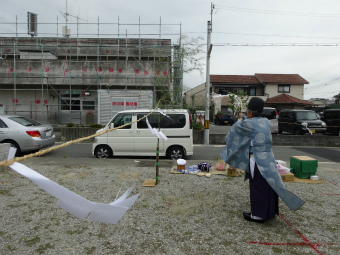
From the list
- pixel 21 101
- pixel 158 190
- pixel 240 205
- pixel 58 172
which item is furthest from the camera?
pixel 21 101

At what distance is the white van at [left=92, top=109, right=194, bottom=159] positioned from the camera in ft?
24.6

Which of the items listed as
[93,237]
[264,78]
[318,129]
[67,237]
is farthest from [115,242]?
[264,78]

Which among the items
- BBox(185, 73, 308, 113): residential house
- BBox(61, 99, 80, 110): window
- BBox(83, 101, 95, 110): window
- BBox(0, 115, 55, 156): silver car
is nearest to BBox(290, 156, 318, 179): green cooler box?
BBox(0, 115, 55, 156): silver car

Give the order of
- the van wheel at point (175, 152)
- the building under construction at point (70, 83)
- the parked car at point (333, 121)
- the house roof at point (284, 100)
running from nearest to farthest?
the van wheel at point (175, 152) < the parked car at point (333, 121) < the building under construction at point (70, 83) < the house roof at point (284, 100)

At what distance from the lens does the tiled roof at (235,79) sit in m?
32.0

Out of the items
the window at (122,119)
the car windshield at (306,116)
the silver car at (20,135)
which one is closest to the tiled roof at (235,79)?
the car windshield at (306,116)

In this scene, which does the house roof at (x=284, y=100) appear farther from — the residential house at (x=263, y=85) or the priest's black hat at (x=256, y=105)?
the priest's black hat at (x=256, y=105)

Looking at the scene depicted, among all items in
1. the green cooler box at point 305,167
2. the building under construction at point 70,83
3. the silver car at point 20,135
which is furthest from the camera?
the building under construction at point 70,83

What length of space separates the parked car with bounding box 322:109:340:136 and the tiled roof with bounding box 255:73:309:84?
57.0ft

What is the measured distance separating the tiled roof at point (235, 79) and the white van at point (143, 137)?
26123mm

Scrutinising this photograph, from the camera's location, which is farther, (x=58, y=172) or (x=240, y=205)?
(x=58, y=172)

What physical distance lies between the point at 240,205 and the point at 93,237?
224 cm

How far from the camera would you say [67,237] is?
2.76 meters

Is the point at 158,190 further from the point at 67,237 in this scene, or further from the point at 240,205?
the point at 67,237
